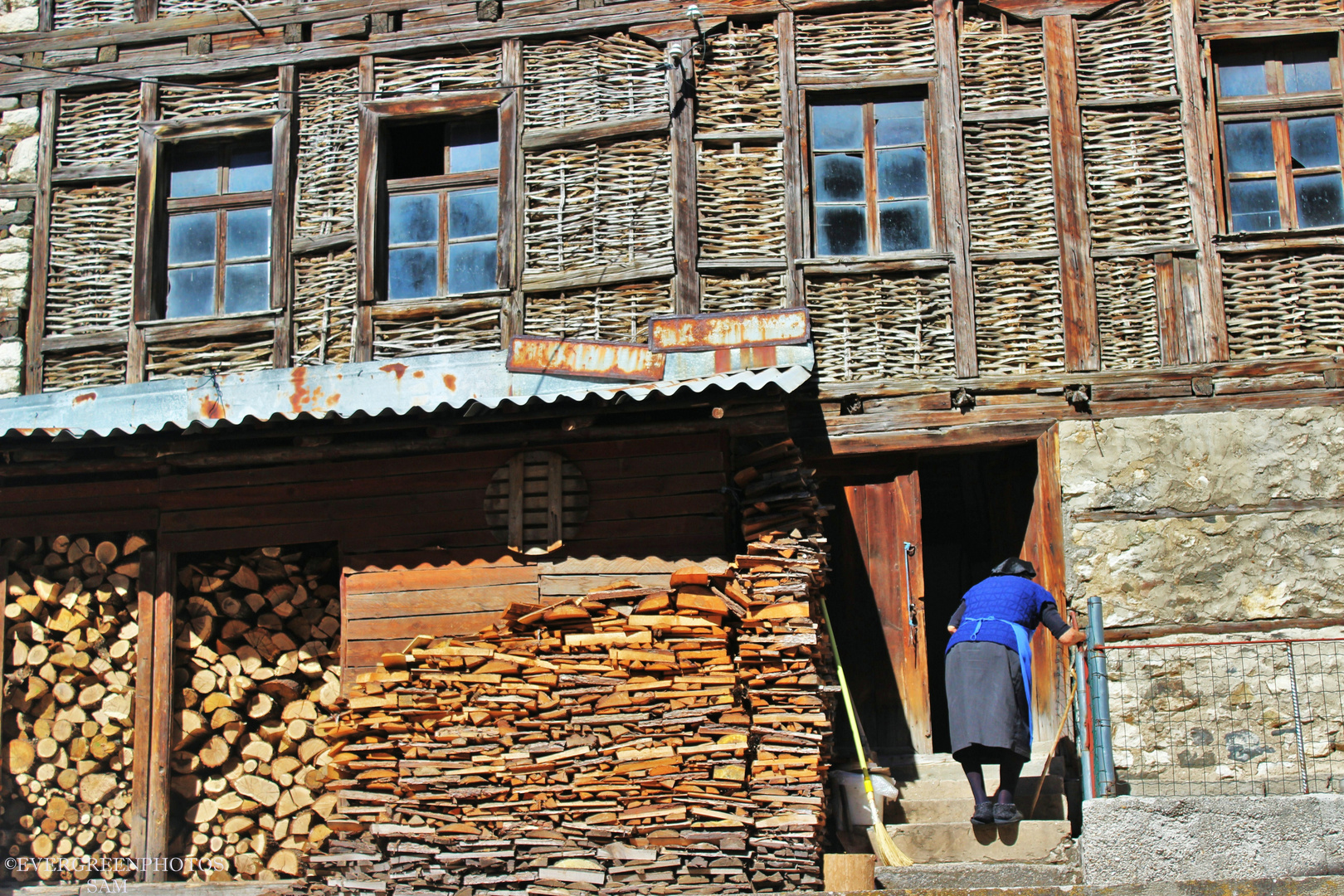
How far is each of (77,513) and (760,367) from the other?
182 inches

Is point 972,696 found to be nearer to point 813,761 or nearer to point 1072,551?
point 813,761

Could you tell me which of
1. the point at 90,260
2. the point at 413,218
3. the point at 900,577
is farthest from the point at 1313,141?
the point at 90,260

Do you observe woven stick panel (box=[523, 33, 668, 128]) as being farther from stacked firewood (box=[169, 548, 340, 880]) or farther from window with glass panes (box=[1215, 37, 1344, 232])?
window with glass panes (box=[1215, 37, 1344, 232])

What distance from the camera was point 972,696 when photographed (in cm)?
732

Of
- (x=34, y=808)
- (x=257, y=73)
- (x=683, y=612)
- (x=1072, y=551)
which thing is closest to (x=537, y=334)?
(x=683, y=612)

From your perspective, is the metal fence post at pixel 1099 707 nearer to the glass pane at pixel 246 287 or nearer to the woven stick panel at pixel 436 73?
the woven stick panel at pixel 436 73

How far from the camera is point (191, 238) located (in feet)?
32.4

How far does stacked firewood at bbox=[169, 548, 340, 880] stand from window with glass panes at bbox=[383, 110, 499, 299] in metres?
2.11

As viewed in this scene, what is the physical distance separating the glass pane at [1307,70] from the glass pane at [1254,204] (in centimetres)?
72

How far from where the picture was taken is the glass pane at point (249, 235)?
9781 mm

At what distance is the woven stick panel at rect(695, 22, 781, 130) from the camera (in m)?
9.24

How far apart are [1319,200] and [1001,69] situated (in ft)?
7.40

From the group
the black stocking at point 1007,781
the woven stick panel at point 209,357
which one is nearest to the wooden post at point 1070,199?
the black stocking at point 1007,781

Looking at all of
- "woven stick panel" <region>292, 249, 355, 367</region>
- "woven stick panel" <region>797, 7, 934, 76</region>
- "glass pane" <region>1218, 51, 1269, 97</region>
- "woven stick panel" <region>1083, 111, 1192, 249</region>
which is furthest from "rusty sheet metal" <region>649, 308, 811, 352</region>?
"glass pane" <region>1218, 51, 1269, 97</region>
